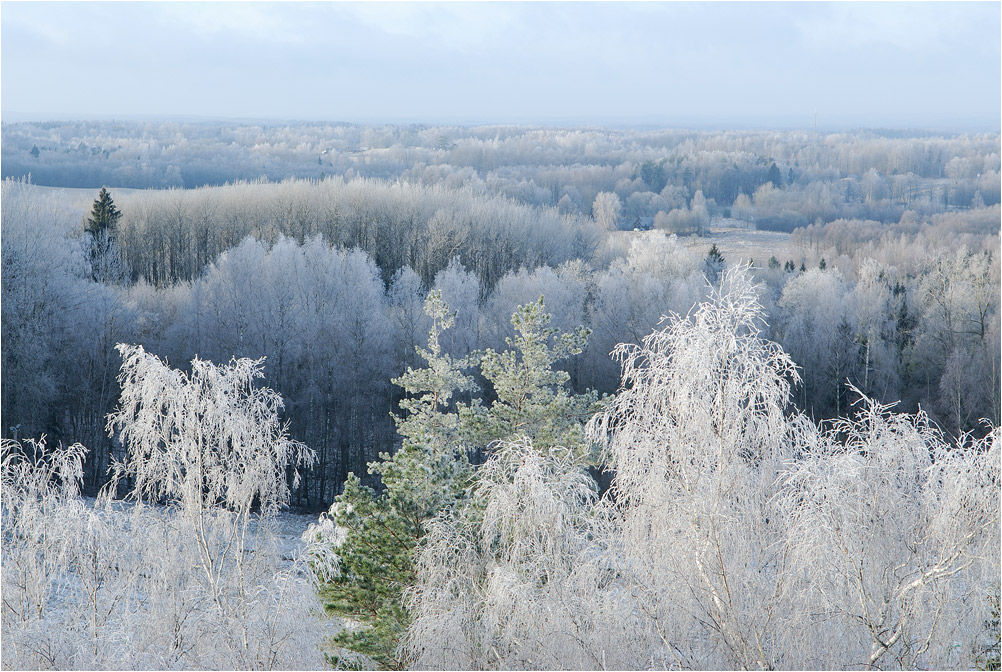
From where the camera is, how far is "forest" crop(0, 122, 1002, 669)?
1024 cm

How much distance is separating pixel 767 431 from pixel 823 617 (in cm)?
248

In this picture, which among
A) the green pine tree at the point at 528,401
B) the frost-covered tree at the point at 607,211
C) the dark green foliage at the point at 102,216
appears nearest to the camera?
the green pine tree at the point at 528,401

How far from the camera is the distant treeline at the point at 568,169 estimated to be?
278 feet

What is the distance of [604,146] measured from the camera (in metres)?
144

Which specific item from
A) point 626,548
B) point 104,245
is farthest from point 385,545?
point 104,245

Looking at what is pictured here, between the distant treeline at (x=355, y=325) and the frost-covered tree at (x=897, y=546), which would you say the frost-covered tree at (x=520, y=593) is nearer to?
the frost-covered tree at (x=897, y=546)

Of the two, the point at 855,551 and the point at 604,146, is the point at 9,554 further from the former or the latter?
A: the point at 604,146

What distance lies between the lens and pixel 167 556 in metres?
11.9

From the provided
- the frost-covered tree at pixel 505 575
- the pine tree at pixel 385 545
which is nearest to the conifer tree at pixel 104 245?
the pine tree at pixel 385 545

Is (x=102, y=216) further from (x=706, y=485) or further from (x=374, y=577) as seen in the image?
(x=706, y=485)

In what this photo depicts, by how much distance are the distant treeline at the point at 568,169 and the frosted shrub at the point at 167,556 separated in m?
66.1

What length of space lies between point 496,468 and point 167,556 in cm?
465

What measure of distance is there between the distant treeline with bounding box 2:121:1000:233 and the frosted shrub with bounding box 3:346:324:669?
217 ft

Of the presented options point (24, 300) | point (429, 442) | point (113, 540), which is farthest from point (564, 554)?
point (24, 300)
